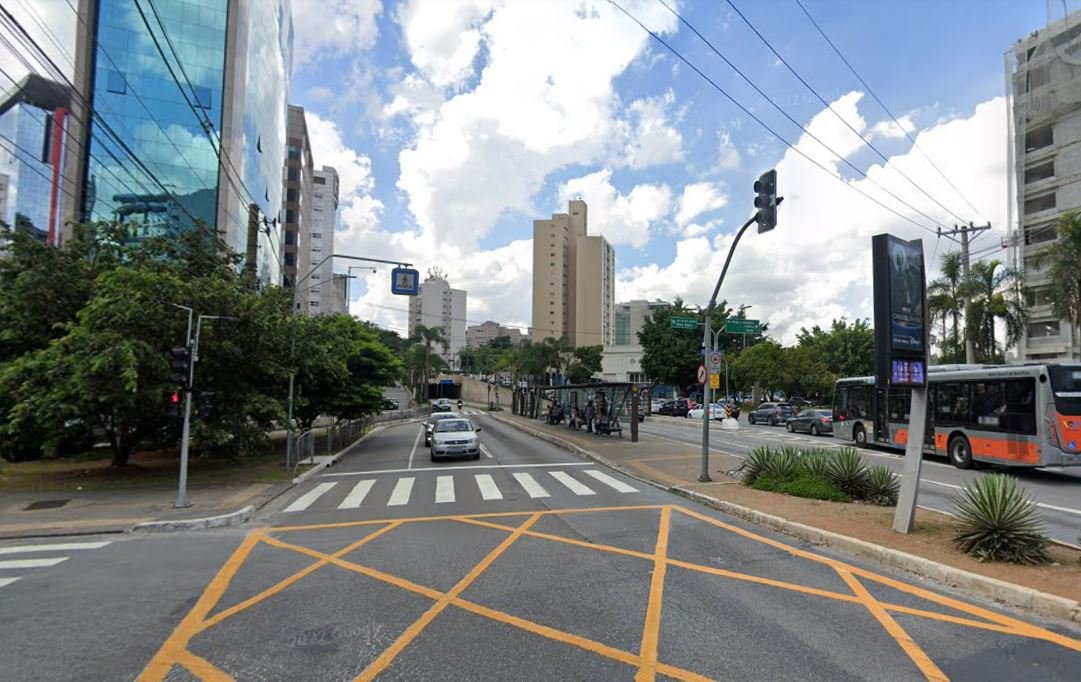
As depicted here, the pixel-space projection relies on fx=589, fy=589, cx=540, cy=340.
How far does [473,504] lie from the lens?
479 inches

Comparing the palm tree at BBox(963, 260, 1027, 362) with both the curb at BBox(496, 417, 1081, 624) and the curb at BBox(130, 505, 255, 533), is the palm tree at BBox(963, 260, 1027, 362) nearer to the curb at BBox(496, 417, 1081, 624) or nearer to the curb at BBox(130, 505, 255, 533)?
the curb at BBox(496, 417, 1081, 624)

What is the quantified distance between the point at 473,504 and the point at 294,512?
3659mm

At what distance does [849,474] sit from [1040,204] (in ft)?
163

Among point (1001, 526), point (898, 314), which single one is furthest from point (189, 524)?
point (1001, 526)

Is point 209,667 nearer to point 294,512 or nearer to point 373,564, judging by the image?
point 373,564

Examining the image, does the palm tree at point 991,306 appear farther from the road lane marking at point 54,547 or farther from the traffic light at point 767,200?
the road lane marking at point 54,547

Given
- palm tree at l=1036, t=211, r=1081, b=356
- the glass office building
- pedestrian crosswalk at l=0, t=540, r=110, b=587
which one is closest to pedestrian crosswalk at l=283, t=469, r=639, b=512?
pedestrian crosswalk at l=0, t=540, r=110, b=587

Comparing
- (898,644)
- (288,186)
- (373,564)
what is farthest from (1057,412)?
(288,186)

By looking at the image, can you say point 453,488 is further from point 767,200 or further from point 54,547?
point 767,200

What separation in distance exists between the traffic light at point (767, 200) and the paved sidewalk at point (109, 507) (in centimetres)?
1220

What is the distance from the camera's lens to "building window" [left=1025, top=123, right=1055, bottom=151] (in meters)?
45.8

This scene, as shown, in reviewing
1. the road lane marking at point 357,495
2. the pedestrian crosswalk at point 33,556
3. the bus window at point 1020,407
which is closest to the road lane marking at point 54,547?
the pedestrian crosswalk at point 33,556

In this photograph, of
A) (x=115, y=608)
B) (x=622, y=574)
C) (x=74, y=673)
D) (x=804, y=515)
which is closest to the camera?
(x=74, y=673)

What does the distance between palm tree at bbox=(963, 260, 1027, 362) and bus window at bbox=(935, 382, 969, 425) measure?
25.0 m
